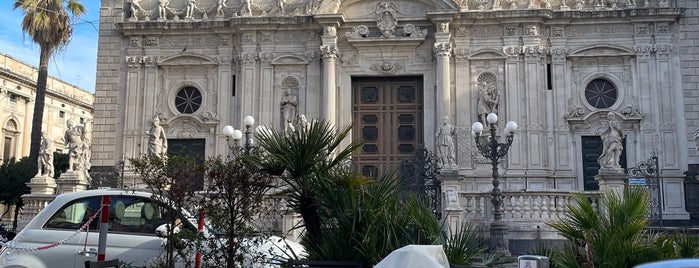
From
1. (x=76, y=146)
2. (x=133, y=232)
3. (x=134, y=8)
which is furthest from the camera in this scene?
(x=134, y=8)

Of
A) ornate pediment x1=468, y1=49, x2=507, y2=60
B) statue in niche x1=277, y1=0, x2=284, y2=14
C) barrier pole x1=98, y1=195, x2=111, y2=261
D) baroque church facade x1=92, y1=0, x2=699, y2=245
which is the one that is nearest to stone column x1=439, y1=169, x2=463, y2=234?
baroque church facade x1=92, y1=0, x2=699, y2=245

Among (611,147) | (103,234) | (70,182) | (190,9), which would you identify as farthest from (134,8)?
(103,234)

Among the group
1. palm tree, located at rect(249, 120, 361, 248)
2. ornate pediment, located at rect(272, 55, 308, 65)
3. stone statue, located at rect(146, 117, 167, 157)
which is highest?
ornate pediment, located at rect(272, 55, 308, 65)

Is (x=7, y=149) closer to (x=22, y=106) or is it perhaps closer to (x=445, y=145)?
(x=22, y=106)

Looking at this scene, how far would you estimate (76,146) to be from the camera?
22156 millimetres

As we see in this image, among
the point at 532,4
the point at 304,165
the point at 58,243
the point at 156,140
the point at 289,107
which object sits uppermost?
the point at 532,4

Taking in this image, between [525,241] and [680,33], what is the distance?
42.5ft

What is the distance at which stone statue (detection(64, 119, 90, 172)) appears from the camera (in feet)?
72.4

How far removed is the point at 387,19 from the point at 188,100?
8.62m

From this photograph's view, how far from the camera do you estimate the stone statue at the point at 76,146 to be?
2208cm

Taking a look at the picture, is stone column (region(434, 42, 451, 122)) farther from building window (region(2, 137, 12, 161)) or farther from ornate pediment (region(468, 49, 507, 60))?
building window (region(2, 137, 12, 161))

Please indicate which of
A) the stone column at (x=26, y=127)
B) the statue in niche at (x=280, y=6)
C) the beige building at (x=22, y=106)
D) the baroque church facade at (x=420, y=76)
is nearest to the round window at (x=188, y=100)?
the baroque church facade at (x=420, y=76)

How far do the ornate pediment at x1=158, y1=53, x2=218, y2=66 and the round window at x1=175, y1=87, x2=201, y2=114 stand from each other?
1057 millimetres

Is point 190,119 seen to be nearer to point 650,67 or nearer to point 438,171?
point 438,171
